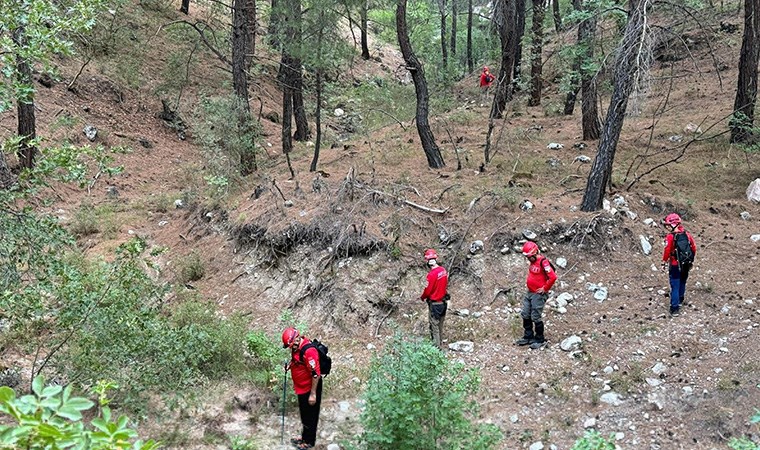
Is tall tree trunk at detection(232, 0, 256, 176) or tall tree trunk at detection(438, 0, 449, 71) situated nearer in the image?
tall tree trunk at detection(232, 0, 256, 176)

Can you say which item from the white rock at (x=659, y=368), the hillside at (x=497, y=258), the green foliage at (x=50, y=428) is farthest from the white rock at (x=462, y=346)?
the green foliage at (x=50, y=428)

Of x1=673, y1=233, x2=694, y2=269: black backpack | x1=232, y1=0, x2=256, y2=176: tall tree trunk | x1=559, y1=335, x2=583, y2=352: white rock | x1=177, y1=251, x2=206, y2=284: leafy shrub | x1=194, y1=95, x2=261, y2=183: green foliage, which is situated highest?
x1=232, y1=0, x2=256, y2=176: tall tree trunk

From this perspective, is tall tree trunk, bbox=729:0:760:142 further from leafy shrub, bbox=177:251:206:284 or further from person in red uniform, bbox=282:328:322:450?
leafy shrub, bbox=177:251:206:284

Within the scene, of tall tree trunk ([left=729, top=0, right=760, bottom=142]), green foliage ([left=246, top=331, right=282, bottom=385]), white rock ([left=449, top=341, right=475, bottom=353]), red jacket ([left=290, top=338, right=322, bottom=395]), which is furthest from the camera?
tall tree trunk ([left=729, top=0, right=760, bottom=142])

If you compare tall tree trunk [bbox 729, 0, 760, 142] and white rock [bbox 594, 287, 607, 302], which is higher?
tall tree trunk [bbox 729, 0, 760, 142]

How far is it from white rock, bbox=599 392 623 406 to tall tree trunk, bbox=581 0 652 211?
3.75 meters

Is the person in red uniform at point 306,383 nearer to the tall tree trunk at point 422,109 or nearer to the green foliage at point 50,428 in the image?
the green foliage at point 50,428

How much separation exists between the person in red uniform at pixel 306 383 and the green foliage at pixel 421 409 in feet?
2.52

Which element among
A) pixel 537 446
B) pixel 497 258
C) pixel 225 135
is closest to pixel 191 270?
pixel 225 135

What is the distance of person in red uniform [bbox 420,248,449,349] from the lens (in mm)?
7121

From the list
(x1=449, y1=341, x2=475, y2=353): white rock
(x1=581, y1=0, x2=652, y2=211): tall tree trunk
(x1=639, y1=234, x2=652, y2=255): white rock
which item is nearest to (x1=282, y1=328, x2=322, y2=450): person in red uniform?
(x1=449, y1=341, x2=475, y2=353): white rock

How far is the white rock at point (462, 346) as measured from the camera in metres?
7.42

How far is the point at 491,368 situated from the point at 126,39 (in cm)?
1757

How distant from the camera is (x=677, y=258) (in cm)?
723
